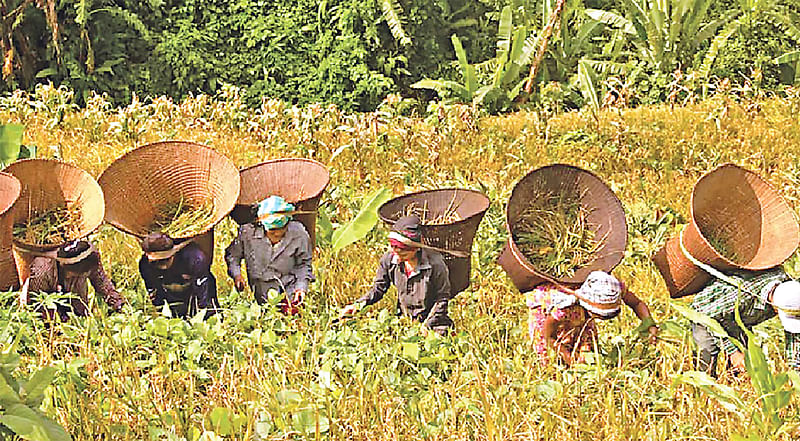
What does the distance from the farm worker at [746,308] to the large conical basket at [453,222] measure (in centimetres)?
98

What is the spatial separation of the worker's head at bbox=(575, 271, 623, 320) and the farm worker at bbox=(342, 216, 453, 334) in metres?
0.70

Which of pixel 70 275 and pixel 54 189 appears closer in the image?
pixel 70 275

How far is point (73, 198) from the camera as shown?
3.99m

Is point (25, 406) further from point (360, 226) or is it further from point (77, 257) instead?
point (360, 226)

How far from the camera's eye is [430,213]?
4.20m

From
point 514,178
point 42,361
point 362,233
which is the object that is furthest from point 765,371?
point 514,178

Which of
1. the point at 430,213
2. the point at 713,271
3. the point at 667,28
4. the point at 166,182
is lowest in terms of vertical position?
the point at 667,28

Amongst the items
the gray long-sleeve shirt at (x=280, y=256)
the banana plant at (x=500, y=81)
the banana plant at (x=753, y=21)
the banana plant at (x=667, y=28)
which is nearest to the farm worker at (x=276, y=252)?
the gray long-sleeve shirt at (x=280, y=256)

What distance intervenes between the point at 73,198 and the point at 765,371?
2.94m

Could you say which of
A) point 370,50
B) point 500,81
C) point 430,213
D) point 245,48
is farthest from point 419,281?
point 245,48

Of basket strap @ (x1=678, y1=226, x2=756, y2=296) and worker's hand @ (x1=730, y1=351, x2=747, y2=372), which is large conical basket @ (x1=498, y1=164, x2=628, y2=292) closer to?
basket strap @ (x1=678, y1=226, x2=756, y2=296)

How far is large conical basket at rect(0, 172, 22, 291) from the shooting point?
364 cm

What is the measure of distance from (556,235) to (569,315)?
1.25ft

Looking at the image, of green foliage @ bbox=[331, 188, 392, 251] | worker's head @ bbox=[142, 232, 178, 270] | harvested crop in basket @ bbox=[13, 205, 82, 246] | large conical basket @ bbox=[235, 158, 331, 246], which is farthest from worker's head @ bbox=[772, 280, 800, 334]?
harvested crop in basket @ bbox=[13, 205, 82, 246]
